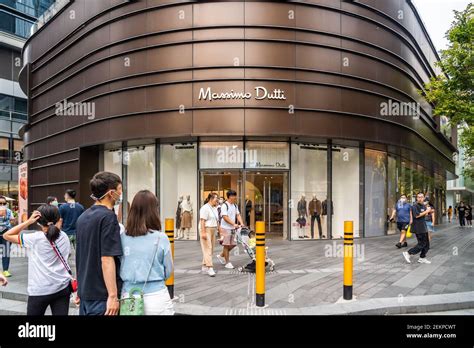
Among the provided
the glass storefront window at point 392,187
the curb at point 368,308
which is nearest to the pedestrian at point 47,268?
the curb at point 368,308

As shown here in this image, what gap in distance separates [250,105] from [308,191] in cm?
455

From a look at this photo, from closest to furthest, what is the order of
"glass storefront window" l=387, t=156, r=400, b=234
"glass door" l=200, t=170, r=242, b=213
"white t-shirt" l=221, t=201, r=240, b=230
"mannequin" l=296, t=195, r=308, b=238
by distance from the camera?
1. "white t-shirt" l=221, t=201, r=240, b=230
2. "glass door" l=200, t=170, r=242, b=213
3. "mannequin" l=296, t=195, r=308, b=238
4. "glass storefront window" l=387, t=156, r=400, b=234

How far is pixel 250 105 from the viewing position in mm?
13711

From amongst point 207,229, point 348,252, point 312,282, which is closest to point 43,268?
point 348,252

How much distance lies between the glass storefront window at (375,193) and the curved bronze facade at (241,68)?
1.12 metres

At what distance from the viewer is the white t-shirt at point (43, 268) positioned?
363cm

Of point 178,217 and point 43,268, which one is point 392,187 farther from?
point 43,268

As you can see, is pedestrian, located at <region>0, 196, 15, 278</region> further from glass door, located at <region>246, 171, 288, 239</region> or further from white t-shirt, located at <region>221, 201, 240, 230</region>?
glass door, located at <region>246, 171, 288, 239</region>

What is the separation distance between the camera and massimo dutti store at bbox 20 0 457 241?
13875 millimetres

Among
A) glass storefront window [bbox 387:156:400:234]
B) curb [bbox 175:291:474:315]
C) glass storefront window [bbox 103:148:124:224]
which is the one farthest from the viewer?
glass storefront window [bbox 387:156:400:234]

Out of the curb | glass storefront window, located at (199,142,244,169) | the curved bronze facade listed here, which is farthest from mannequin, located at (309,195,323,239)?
the curb

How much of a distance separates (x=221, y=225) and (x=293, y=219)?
7.01 metres

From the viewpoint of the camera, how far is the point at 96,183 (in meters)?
3.11
